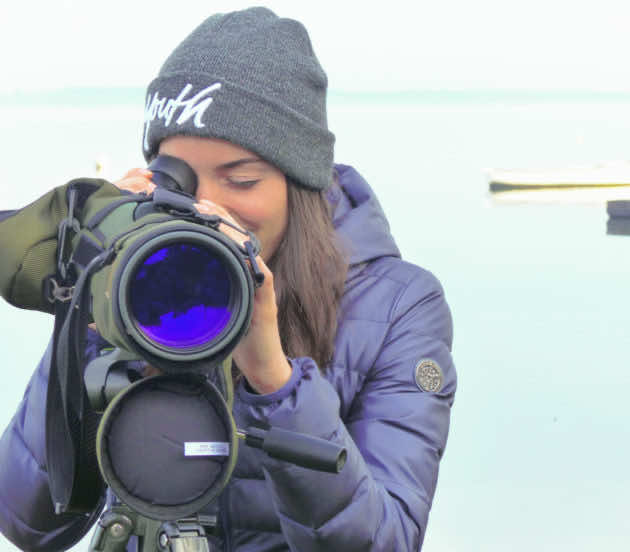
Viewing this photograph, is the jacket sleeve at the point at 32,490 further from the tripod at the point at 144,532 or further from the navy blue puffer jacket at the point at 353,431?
the tripod at the point at 144,532

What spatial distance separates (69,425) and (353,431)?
365 mm

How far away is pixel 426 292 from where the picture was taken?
156 cm

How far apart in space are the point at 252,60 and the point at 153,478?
2.18ft

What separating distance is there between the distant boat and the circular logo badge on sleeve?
6.44 feet

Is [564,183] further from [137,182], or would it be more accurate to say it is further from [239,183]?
[137,182]

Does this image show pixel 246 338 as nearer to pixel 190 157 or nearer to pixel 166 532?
pixel 166 532

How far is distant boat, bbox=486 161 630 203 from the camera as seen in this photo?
339 centimetres

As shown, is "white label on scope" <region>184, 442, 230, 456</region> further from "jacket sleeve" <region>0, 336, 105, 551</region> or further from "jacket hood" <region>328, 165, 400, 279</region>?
"jacket hood" <region>328, 165, 400, 279</region>

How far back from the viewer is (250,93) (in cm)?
156

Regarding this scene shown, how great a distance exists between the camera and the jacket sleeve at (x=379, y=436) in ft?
4.04

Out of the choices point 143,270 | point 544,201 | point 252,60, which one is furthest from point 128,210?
point 544,201

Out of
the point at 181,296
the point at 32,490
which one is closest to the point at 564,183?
the point at 32,490

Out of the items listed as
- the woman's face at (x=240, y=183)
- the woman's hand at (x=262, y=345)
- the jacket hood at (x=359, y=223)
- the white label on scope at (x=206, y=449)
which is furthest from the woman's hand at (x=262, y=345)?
the jacket hood at (x=359, y=223)

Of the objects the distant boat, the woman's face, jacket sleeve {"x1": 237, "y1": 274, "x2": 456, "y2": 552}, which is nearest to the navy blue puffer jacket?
jacket sleeve {"x1": 237, "y1": 274, "x2": 456, "y2": 552}
